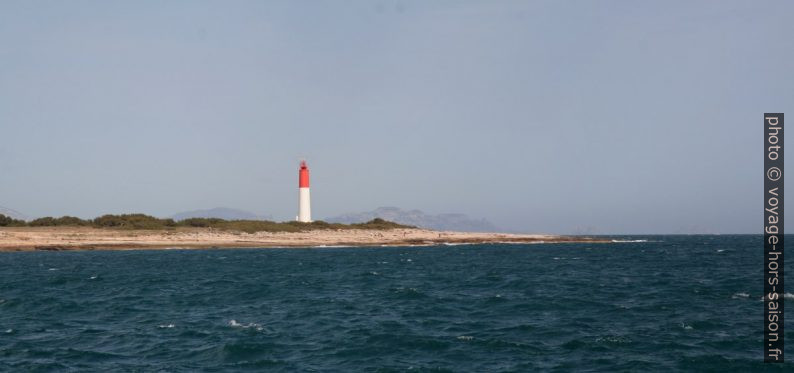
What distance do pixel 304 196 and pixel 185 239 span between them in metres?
29.8

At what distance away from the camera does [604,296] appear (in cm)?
3641

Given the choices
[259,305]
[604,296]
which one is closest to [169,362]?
[259,305]

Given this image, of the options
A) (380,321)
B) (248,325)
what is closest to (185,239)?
(248,325)

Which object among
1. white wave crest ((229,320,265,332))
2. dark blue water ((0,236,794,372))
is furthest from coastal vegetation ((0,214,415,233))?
white wave crest ((229,320,265,332))

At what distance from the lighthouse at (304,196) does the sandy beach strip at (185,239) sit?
28.2ft

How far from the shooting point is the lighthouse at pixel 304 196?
115662 mm

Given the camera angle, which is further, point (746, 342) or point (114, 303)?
point (114, 303)

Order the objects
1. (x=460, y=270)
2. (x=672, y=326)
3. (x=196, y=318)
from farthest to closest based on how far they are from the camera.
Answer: (x=460, y=270)
(x=196, y=318)
(x=672, y=326)

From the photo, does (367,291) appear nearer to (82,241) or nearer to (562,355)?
(562,355)

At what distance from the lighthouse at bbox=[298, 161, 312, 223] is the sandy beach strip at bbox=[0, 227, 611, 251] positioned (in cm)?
861

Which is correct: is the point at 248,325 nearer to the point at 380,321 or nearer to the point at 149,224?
the point at 380,321

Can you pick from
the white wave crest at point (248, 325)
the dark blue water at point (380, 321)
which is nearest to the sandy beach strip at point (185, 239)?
the dark blue water at point (380, 321)

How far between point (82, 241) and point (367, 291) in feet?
188

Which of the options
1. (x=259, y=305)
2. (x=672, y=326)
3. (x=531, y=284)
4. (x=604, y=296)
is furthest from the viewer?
(x=531, y=284)
